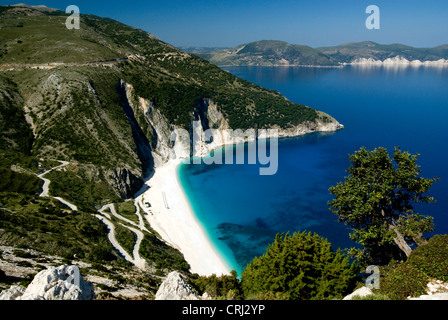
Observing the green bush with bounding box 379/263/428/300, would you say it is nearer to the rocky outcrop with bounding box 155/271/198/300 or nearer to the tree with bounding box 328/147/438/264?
the tree with bounding box 328/147/438/264

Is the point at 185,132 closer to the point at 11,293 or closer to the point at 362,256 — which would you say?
the point at 362,256

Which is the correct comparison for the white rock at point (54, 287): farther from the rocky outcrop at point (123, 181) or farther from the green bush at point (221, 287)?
the rocky outcrop at point (123, 181)

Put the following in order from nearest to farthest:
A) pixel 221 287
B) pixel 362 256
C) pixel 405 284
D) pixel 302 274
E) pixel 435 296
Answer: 1. pixel 435 296
2. pixel 405 284
3. pixel 302 274
4. pixel 221 287
5. pixel 362 256

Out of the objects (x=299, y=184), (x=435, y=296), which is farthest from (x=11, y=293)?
(x=299, y=184)

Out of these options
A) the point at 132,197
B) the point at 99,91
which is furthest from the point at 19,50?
the point at 132,197

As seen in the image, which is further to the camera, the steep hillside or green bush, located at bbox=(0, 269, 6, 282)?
the steep hillside

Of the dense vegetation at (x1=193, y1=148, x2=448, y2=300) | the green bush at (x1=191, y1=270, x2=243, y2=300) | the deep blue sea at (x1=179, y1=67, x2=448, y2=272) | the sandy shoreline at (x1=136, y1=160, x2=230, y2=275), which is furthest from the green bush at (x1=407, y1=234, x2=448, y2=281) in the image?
the deep blue sea at (x1=179, y1=67, x2=448, y2=272)
